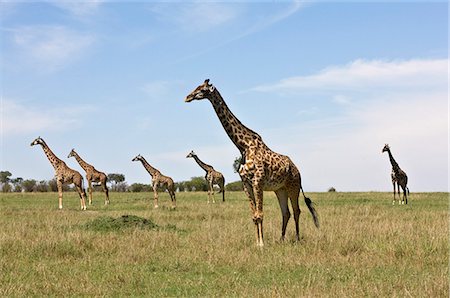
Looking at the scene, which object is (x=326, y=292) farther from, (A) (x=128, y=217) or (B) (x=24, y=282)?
(A) (x=128, y=217)

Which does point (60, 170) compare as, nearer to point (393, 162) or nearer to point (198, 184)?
point (393, 162)

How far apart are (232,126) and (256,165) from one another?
1135 mm

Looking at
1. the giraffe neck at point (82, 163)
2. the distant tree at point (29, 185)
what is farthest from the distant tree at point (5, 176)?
the giraffe neck at point (82, 163)

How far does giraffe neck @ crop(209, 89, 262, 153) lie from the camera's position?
39.0 ft

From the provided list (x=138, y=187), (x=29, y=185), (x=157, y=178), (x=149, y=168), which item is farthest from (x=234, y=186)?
(x=157, y=178)

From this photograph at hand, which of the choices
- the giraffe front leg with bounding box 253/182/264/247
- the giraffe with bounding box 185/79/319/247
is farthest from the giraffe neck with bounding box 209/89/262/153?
the giraffe front leg with bounding box 253/182/264/247

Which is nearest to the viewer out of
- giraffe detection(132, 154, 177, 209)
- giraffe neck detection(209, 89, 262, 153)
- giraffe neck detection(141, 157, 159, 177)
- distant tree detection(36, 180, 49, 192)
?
giraffe neck detection(209, 89, 262, 153)

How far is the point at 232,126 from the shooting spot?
39.3 ft

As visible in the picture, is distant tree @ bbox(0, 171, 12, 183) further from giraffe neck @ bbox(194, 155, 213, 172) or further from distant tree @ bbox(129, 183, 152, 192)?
giraffe neck @ bbox(194, 155, 213, 172)

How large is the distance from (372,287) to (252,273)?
6.59 feet

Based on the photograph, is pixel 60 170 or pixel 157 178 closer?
pixel 60 170

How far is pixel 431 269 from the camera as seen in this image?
893 centimetres

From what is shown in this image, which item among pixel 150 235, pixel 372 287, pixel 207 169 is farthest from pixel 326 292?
pixel 207 169

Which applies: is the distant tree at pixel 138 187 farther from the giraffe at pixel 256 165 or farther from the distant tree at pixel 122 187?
the giraffe at pixel 256 165
